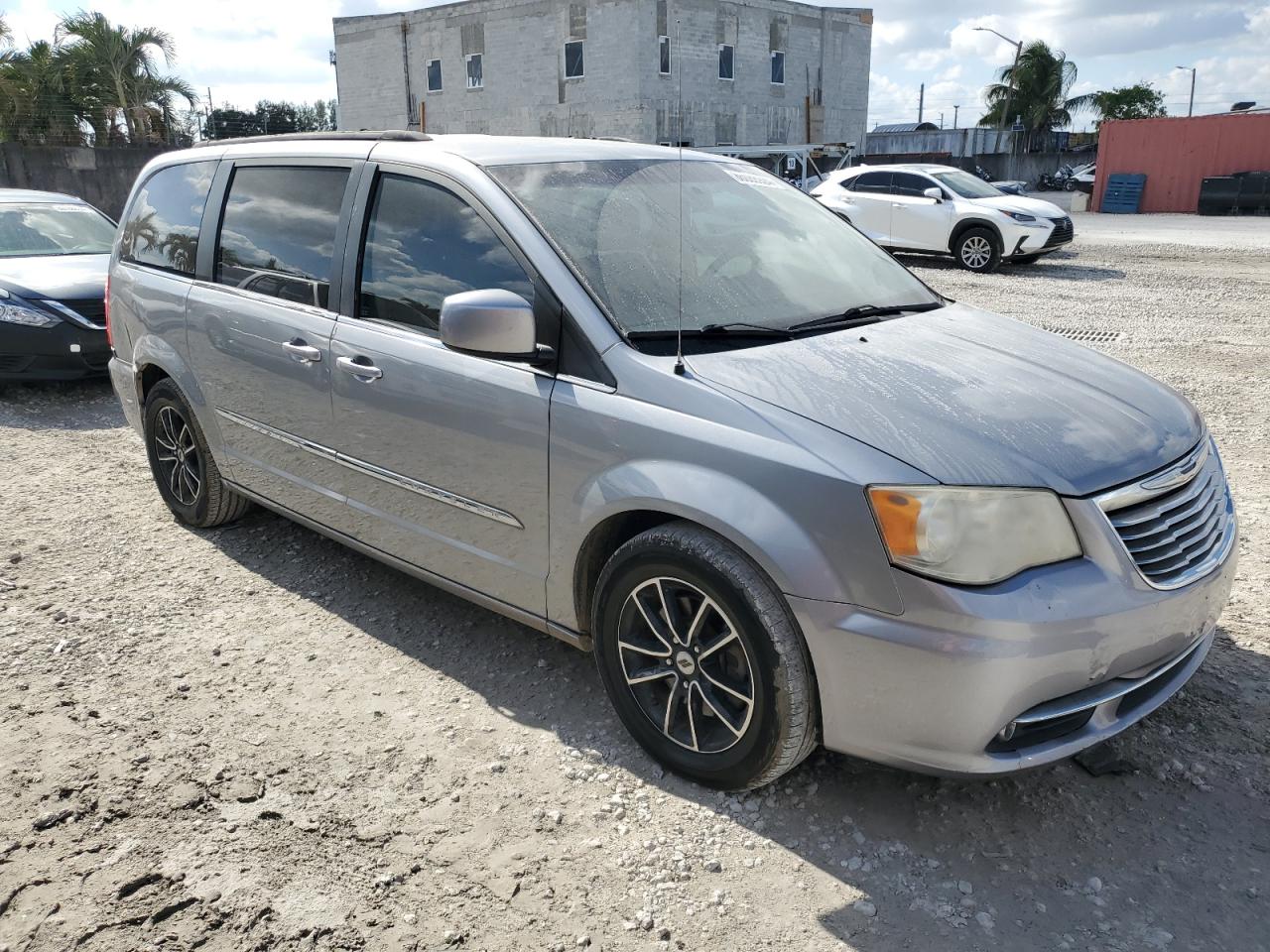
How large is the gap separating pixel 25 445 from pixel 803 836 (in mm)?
6242

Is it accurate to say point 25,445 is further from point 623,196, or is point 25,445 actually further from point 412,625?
point 623,196

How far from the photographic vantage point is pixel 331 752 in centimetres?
321

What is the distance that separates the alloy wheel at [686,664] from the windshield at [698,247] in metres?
0.83

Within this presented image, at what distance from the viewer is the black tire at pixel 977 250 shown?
51.1 ft

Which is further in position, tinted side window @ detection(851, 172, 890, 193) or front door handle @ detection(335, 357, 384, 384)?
tinted side window @ detection(851, 172, 890, 193)

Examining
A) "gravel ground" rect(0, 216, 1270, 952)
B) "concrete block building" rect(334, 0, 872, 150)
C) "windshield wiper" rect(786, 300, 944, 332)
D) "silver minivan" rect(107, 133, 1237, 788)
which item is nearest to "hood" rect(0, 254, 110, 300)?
"gravel ground" rect(0, 216, 1270, 952)

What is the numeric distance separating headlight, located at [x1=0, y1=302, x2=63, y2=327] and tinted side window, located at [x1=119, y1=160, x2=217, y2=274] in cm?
306

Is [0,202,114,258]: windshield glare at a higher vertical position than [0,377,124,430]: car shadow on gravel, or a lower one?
higher

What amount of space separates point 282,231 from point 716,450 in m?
2.35

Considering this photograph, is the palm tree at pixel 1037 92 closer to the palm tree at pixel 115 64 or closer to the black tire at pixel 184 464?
the palm tree at pixel 115 64

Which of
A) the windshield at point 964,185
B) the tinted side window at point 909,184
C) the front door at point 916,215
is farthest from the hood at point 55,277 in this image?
the windshield at point 964,185

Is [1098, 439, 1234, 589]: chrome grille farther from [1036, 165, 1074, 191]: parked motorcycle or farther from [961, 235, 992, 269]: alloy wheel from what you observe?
[1036, 165, 1074, 191]: parked motorcycle

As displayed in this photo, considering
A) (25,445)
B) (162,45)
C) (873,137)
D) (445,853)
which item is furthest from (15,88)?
(873,137)

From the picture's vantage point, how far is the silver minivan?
2459mm
